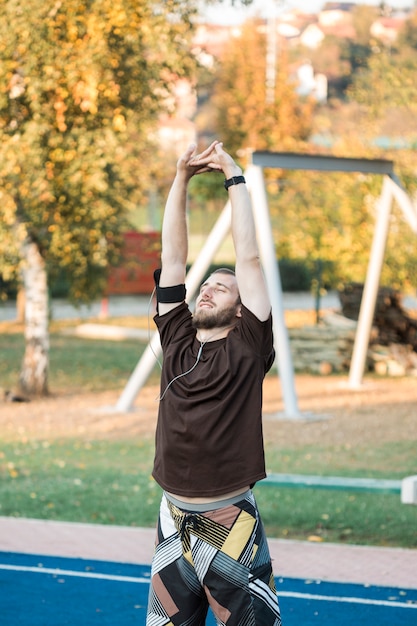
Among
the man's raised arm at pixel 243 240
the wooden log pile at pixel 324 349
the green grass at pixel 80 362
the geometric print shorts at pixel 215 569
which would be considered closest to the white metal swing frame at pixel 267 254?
the green grass at pixel 80 362

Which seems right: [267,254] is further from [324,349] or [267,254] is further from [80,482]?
[324,349]

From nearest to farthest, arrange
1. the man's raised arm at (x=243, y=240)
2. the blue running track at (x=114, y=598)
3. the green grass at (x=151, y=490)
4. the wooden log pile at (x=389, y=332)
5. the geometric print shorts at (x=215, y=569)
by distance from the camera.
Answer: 1. the geometric print shorts at (x=215, y=569)
2. the man's raised arm at (x=243, y=240)
3. the blue running track at (x=114, y=598)
4. the green grass at (x=151, y=490)
5. the wooden log pile at (x=389, y=332)

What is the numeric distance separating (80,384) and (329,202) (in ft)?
23.1

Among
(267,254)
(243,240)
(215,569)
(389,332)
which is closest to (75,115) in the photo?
(267,254)

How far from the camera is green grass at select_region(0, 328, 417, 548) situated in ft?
28.0

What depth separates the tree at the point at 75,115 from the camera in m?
12.4

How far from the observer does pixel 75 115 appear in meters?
13.2

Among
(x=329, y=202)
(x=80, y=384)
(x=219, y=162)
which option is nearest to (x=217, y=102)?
(x=329, y=202)

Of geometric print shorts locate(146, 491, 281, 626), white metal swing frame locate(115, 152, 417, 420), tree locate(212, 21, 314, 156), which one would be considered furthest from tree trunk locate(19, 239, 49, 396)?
tree locate(212, 21, 314, 156)

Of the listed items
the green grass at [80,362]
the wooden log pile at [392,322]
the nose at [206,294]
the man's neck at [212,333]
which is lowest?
the green grass at [80,362]

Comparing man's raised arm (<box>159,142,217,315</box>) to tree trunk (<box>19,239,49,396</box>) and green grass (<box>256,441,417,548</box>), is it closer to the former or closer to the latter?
green grass (<box>256,441,417,548</box>)

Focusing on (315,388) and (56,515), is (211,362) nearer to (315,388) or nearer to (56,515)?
(56,515)

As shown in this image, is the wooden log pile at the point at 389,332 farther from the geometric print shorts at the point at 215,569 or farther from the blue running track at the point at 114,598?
the geometric print shorts at the point at 215,569

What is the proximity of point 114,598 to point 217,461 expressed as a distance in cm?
287
